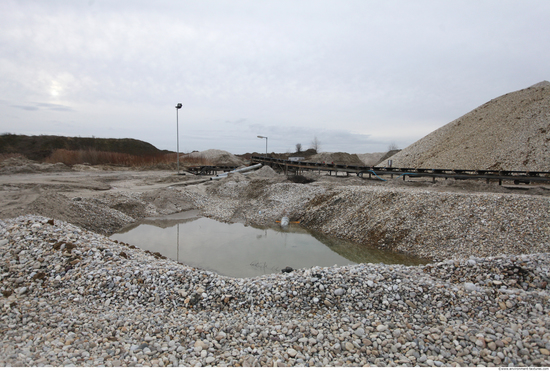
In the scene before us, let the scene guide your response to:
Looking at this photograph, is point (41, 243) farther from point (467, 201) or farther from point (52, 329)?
point (467, 201)

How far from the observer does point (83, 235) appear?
817 centimetres

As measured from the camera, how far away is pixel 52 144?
56469mm

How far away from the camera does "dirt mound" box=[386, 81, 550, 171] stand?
23.5 m

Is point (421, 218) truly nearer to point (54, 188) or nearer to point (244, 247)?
point (244, 247)

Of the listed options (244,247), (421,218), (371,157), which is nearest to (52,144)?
(244,247)

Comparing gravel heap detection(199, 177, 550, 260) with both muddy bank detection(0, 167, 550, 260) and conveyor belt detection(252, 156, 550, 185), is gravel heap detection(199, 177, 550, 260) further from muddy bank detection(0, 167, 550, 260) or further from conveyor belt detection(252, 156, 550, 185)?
conveyor belt detection(252, 156, 550, 185)

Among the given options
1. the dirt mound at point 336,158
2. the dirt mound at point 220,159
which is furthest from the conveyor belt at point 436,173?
the dirt mound at point 336,158

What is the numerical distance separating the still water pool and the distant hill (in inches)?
1892

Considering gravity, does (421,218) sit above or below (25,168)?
below

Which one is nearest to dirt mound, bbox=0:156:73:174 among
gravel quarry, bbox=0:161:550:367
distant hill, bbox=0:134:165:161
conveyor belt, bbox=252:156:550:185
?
distant hill, bbox=0:134:165:161

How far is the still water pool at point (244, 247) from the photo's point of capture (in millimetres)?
8875

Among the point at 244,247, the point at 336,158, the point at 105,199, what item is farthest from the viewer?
the point at 336,158

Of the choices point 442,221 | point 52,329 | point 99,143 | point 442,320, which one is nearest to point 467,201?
point 442,221

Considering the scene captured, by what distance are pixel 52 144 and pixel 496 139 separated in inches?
2964
